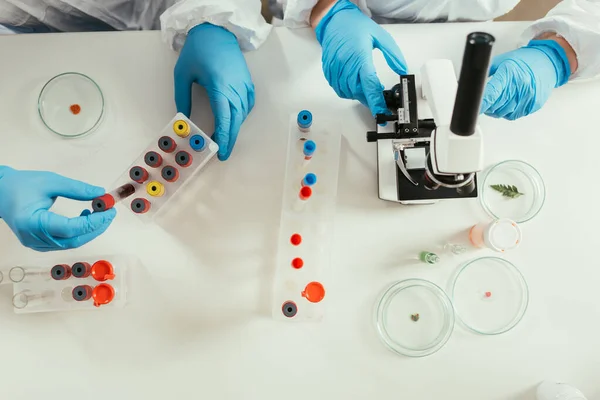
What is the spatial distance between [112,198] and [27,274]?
330mm

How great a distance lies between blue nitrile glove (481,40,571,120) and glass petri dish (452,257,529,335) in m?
0.39

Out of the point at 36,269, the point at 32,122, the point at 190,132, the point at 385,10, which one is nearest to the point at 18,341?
the point at 36,269

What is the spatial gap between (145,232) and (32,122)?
42 centimetres

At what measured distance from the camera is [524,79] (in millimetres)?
1168

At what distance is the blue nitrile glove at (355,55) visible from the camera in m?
1.16

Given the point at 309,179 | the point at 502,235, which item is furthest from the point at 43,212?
the point at 502,235

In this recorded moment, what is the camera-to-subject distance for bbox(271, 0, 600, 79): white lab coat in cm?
118

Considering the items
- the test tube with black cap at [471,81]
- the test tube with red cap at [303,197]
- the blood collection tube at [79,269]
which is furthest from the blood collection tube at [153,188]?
the test tube with black cap at [471,81]

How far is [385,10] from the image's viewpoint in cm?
136

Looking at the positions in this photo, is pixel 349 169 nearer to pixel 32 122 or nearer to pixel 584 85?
pixel 584 85

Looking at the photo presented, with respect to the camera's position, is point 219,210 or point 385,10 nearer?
point 219,210

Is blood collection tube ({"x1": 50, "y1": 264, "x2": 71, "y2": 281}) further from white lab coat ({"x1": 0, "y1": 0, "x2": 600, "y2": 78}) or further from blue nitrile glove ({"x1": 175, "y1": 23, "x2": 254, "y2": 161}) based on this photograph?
white lab coat ({"x1": 0, "y1": 0, "x2": 600, "y2": 78})

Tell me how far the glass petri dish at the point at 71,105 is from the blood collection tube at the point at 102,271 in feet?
1.14

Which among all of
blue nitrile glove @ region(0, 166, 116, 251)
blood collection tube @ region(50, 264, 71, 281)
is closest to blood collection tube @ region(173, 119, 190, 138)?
blue nitrile glove @ region(0, 166, 116, 251)
